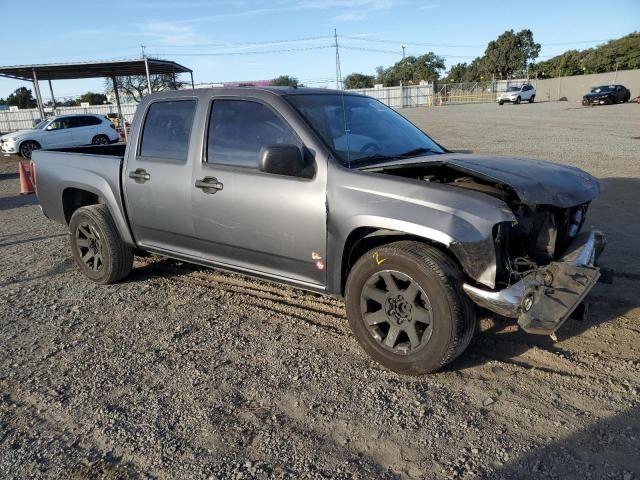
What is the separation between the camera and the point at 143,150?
15.2 feet

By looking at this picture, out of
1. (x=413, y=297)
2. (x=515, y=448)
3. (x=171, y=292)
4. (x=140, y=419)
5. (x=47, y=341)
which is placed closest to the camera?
(x=515, y=448)

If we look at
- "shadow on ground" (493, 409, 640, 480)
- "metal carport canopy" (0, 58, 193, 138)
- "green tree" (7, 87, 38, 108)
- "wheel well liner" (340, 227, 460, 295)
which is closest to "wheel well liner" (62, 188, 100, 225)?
"wheel well liner" (340, 227, 460, 295)

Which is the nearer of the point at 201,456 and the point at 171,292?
the point at 201,456

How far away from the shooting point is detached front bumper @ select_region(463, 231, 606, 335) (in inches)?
116

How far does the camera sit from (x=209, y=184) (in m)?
4.05

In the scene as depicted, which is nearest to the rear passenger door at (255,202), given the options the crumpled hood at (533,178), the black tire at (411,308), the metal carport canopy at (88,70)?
the black tire at (411,308)

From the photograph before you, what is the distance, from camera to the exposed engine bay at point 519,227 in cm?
311

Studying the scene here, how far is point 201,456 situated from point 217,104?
2742 mm

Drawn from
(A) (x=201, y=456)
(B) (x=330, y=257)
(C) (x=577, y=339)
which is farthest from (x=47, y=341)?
(C) (x=577, y=339)

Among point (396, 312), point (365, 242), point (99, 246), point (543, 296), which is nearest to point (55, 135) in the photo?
point (99, 246)

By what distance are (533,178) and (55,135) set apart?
20.8m

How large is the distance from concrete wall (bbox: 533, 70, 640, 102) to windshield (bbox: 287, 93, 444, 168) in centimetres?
5363

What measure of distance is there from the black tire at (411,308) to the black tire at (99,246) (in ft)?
8.85

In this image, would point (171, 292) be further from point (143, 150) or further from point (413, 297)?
point (413, 297)
